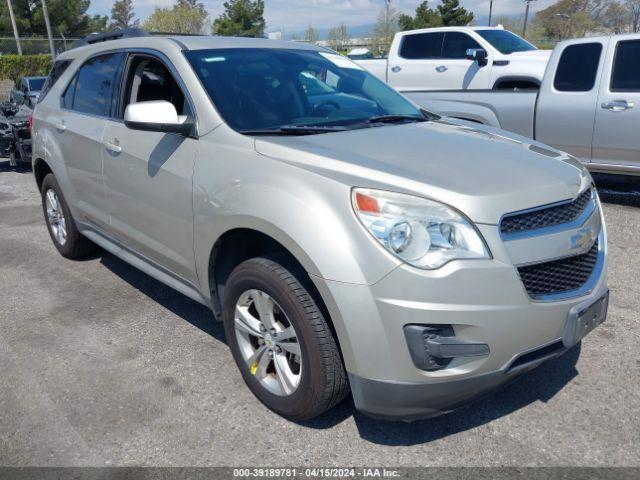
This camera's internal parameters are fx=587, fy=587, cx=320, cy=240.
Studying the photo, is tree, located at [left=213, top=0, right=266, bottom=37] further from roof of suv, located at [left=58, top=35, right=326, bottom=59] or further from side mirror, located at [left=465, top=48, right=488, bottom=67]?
roof of suv, located at [left=58, top=35, right=326, bottom=59]

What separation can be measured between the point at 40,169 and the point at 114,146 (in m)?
2.06

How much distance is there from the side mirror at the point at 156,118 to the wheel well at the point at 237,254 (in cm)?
66

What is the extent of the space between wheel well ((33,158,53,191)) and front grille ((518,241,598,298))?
4319 mm

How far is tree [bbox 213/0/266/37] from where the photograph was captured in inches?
1892

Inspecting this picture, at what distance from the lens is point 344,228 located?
2.29 meters

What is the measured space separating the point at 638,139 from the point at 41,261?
6.01 m

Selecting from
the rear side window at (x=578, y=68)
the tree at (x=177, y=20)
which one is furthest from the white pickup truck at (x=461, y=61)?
the tree at (x=177, y=20)

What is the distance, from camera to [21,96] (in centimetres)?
1451

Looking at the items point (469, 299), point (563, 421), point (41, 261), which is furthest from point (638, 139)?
point (41, 261)

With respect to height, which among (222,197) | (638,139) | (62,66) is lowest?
(638,139)

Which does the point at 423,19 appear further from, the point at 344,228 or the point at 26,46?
the point at 344,228

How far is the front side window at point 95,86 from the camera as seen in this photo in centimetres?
406

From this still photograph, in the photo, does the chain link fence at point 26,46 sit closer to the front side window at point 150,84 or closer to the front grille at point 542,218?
the front side window at point 150,84

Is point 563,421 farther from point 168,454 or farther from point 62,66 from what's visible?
point 62,66
